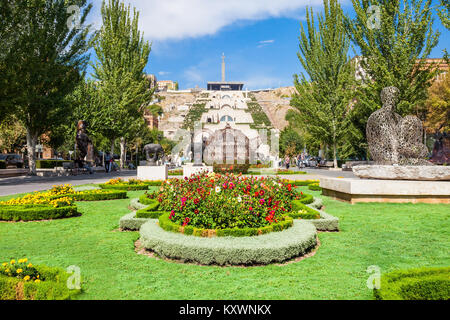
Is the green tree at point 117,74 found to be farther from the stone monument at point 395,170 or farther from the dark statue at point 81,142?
the stone monument at point 395,170

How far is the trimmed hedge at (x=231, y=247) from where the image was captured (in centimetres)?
438

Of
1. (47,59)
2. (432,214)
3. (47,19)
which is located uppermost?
(47,19)

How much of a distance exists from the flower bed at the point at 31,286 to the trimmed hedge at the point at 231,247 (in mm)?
1564

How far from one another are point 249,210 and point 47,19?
23.9 meters

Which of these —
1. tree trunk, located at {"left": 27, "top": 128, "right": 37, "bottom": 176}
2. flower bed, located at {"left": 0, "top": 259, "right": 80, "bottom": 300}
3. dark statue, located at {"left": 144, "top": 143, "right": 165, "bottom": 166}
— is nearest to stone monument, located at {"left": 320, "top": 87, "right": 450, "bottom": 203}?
flower bed, located at {"left": 0, "top": 259, "right": 80, "bottom": 300}

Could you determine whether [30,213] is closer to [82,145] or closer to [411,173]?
[411,173]

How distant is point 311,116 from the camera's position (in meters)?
35.8

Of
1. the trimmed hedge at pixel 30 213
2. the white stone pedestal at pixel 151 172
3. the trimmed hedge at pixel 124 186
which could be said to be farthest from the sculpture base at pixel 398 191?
the white stone pedestal at pixel 151 172

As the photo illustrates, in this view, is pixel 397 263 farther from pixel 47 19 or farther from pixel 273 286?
pixel 47 19

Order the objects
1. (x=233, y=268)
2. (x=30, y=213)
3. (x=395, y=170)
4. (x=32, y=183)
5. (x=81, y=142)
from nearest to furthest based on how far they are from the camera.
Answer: (x=233, y=268)
(x=30, y=213)
(x=395, y=170)
(x=32, y=183)
(x=81, y=142)

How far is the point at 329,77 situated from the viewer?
33.8 metres

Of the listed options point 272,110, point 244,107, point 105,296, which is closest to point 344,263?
point 105,296

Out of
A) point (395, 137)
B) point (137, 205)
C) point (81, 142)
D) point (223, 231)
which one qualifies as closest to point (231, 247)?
point (223, 231)

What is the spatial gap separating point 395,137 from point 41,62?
22509 mm
